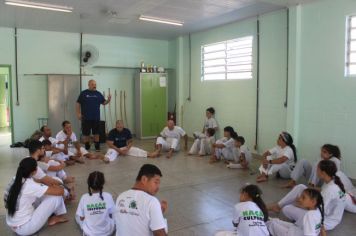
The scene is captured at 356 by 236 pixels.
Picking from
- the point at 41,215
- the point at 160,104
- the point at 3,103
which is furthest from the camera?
the point at 3,103

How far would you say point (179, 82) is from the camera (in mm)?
9539

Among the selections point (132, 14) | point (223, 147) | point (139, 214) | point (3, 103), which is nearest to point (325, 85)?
point (223, 147)

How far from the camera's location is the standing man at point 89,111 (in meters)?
7.77

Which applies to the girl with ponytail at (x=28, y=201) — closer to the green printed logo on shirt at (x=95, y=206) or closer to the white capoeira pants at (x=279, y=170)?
the green printed logo on shirt at (x=95, y=206)

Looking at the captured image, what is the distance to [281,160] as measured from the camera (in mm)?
5156

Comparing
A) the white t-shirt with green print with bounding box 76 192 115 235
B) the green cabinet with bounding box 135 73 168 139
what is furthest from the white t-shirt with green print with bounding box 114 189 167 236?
the green cabinet with bounding box 135 73 168 139

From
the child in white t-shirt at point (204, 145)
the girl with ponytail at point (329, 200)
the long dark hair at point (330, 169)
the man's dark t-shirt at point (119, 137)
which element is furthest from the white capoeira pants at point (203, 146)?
the long dark hair at point (330, 169)

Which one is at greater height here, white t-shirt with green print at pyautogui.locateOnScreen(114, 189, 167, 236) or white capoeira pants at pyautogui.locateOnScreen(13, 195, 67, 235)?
white t-shirt with green print at pyautogui.locateOnScreen(114, 189, 167, 236)

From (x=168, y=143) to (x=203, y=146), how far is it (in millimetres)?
831

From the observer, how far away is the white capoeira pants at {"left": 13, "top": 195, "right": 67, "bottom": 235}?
3160 mm

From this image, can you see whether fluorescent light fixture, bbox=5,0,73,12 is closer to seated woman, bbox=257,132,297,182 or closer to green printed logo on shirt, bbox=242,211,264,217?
seated woman, bbox=257,132,297,182

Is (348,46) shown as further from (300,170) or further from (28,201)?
(28,201)

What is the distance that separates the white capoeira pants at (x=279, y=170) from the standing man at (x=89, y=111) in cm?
418

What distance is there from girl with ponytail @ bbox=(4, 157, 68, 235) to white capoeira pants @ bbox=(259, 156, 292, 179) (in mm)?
3348
